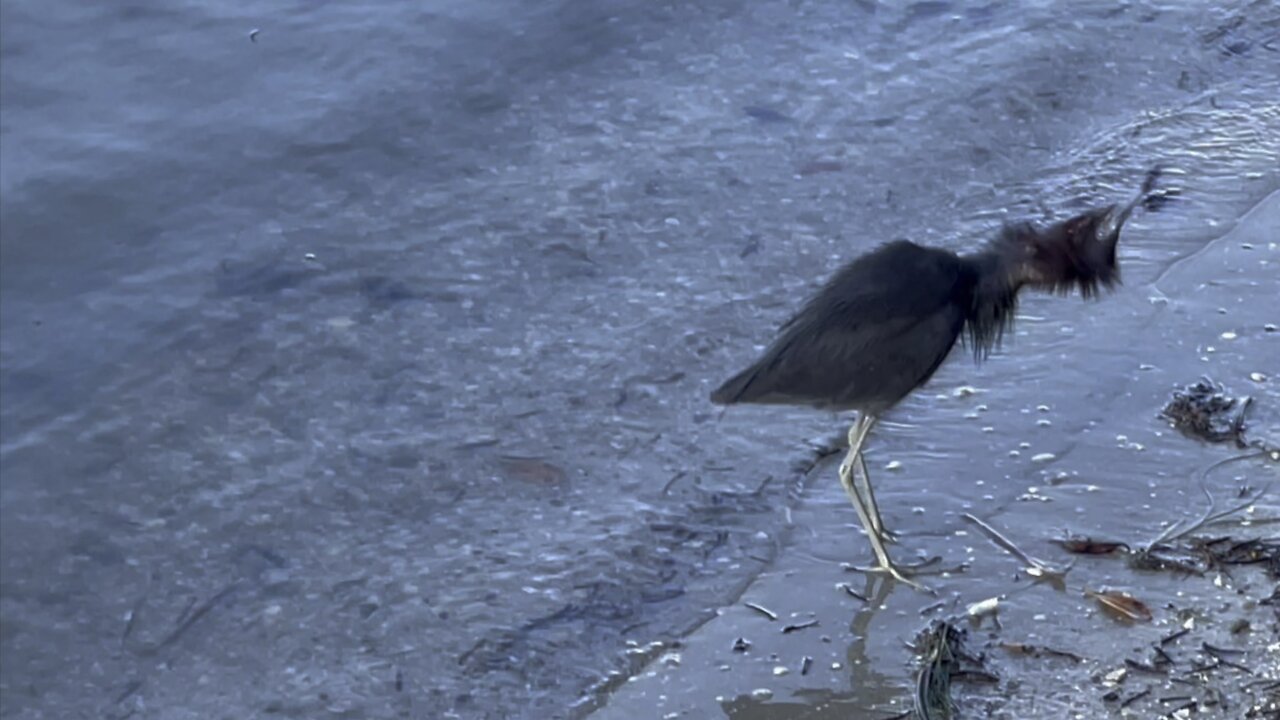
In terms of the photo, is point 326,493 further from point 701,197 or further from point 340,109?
point 340,109

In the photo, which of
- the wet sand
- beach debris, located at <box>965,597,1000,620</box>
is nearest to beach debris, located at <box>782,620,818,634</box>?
the wet sand

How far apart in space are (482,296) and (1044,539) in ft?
7.72

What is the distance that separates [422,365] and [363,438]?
0.45m

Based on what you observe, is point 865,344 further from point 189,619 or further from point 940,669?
point 189,619

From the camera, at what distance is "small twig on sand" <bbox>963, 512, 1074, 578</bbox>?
443 centimetres

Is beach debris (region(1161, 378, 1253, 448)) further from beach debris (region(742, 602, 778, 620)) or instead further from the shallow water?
beach debris (region(742, 602, 778, 620))

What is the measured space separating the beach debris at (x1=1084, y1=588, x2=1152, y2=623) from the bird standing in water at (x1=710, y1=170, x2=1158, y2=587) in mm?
508

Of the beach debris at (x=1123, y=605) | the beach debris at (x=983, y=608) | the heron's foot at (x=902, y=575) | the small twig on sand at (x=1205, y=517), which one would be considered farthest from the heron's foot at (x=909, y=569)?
the small twig on sand at (x=1205, y=517)

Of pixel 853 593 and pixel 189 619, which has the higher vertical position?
pixel 853 593

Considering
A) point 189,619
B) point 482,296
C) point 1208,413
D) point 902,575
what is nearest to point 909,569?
point 902,575

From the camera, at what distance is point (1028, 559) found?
4.48m

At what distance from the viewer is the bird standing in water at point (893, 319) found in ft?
15.1

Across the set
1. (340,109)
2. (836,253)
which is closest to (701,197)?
(836,253)

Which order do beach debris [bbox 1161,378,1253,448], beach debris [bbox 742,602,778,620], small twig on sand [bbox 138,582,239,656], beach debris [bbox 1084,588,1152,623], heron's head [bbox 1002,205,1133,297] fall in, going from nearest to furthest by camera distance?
beach debris [bbox 1084,588,1152,623] < beach debris [bbox 742,602,778,620] < small twig on sand [bbox 138,582,239,656] < heron's head [bbox 1002,205,1133,297] < beach debris [bbox 1161,378,1253,448]
